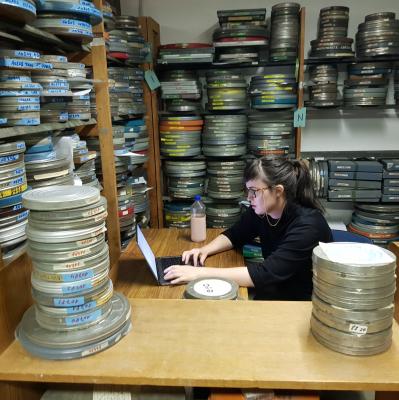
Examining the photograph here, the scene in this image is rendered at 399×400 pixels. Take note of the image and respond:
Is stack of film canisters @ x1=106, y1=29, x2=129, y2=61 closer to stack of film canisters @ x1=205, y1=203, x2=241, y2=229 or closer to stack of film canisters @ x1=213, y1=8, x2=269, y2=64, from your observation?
stack of film canisters @ x1=213, y1=8, x2=269, y2=64

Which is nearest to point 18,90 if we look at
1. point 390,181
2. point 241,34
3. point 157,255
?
point 157,255

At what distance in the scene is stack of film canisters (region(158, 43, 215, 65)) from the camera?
3062 mm

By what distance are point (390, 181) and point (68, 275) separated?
279 cm

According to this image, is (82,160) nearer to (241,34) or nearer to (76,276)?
(76,276)

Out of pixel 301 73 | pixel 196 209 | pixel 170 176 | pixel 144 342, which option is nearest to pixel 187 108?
pixel 170 176

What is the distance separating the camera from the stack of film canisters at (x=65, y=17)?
149 cm

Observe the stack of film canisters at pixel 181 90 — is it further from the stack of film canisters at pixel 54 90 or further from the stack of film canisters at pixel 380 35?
the stack of film canisters at pixel 54 90

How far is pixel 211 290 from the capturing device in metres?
1.44

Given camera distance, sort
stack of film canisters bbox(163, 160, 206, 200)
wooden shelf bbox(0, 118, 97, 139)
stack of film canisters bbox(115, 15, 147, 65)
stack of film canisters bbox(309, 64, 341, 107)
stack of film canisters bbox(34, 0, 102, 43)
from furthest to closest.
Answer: stack of film canisters bbox(163, 160, 206, 200)
stack of film canisters bbox(309, 64, 341, 107)
stack of film canisters bbox(115, 15, 147, 65)
stack of film canisters bbox(34, 0, 102, 43)
wooden shelf bbox(0, 118, 97, 139)

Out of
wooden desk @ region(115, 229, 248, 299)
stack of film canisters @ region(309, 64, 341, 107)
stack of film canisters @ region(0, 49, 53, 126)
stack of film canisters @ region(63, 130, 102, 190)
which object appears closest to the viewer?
stack of film canisters @ region(0, 49, 53, 126)

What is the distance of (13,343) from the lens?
1092 mm

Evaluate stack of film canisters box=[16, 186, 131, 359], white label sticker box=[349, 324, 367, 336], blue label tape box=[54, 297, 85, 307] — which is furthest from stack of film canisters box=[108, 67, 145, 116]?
white label sticker box=[349, 324, 367, 336]

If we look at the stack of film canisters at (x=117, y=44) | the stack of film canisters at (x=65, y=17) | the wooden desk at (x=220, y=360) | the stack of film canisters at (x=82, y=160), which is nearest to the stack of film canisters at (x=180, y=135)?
the stack of film canisters at (x=117, y=44)

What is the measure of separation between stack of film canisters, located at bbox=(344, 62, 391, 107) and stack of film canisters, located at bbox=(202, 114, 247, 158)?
0.86 m
